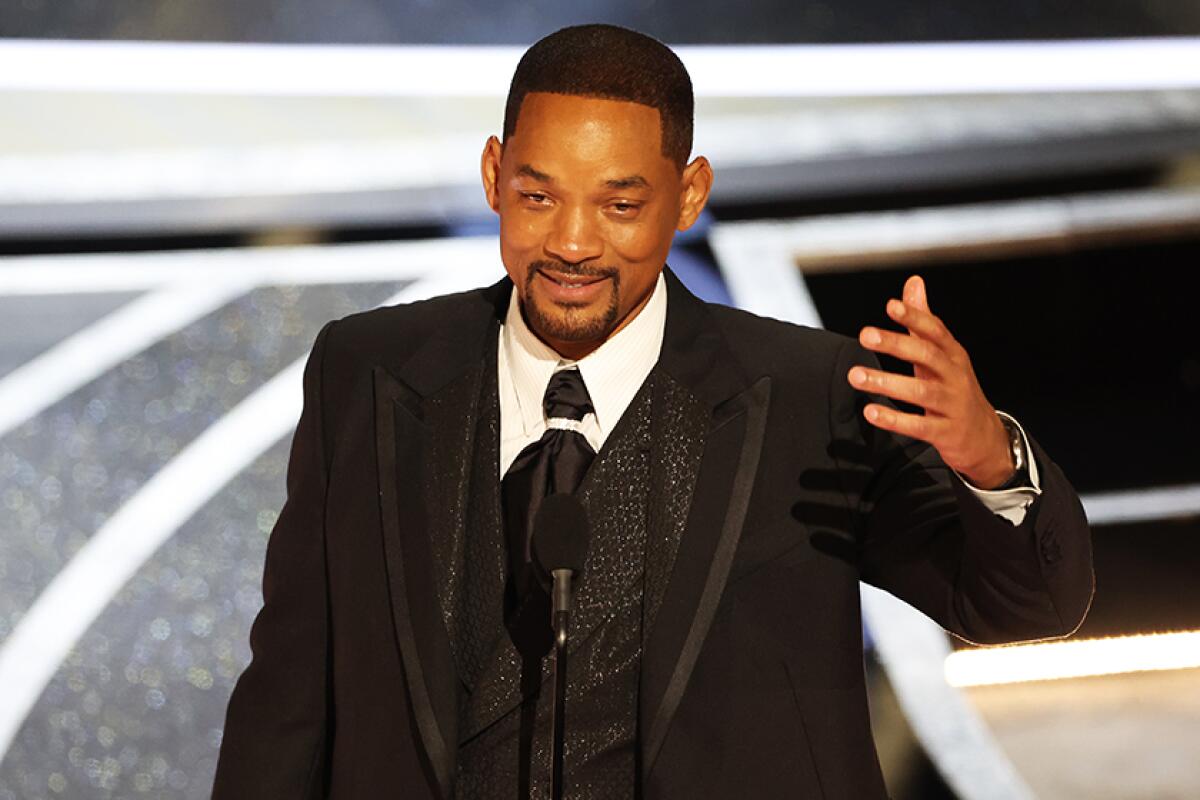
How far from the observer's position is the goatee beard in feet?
5.37

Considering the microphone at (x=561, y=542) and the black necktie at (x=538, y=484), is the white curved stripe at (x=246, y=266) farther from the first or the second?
the microphone at (x=561, y=542)

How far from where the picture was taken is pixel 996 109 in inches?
116

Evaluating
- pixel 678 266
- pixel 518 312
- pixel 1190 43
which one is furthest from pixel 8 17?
pixel 1190 43

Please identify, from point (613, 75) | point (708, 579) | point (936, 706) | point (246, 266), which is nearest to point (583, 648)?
point (708, 579)

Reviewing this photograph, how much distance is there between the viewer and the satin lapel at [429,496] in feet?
5.04

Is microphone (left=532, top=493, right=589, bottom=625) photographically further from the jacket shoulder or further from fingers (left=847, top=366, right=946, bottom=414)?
the jacket shoulder

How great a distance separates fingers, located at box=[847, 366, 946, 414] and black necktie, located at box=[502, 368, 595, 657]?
42 centimetres

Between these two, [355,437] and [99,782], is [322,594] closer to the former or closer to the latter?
[355,437]

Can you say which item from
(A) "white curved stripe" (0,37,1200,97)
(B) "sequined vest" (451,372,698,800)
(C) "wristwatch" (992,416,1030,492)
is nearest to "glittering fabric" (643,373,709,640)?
(B) "sequined vest" (451,372,698,800)

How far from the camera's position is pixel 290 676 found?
162 cm

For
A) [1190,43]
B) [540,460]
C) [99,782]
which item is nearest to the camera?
[540,460]

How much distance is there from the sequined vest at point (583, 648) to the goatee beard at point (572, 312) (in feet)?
0.45

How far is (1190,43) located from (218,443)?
6.64 ft

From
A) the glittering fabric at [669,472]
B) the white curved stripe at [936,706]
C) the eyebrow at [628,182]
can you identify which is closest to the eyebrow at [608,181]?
the eyebrow at [628,182]
